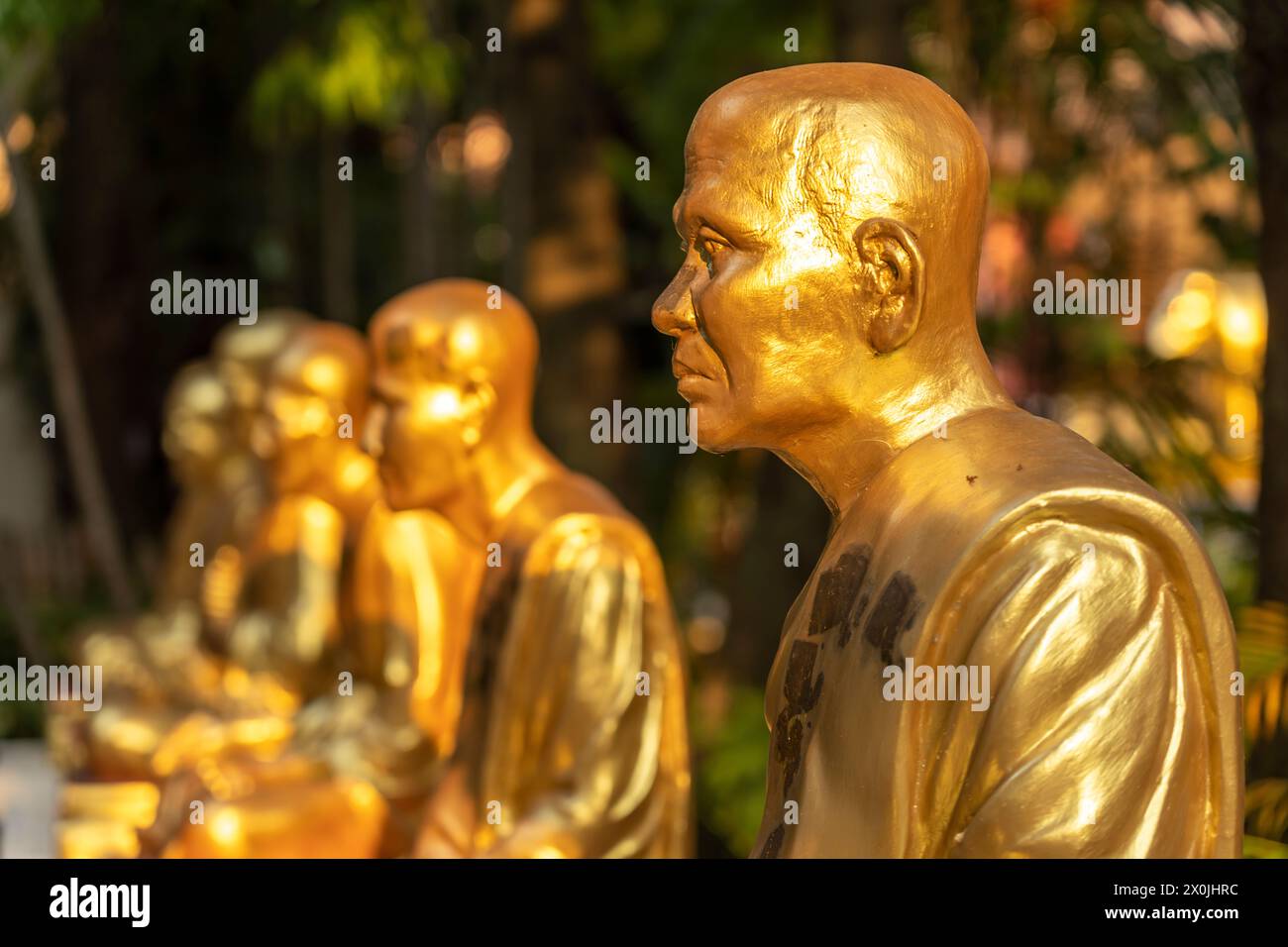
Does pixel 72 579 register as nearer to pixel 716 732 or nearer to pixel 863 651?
pixel 716 732

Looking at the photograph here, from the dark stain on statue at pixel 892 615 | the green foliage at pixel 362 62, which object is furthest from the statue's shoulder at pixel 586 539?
the green foliage at pixel 362 62

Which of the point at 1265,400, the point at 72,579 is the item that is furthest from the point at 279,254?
the point at 1265,400

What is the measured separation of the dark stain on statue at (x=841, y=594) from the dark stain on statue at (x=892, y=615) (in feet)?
0.14

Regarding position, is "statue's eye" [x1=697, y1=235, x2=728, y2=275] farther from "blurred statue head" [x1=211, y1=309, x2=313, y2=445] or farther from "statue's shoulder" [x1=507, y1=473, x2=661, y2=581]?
"blurred statue head" [x1=211, y1=309, x2=313, y2=445]

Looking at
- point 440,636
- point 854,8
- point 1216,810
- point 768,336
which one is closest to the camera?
point 1216,810

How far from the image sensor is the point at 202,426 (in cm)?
701

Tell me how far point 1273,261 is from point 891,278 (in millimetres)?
2452

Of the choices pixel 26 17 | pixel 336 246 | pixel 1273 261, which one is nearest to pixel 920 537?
pixel 1273 261

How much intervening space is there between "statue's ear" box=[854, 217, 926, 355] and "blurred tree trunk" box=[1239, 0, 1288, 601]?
2357 mm

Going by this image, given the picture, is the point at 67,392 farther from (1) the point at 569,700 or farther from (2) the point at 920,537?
(2) the point at 920,537

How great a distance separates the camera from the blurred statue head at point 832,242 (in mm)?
2129

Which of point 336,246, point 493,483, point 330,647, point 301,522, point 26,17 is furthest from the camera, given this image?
point 336,246

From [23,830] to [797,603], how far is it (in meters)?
4.85

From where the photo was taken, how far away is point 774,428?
2.21 m
